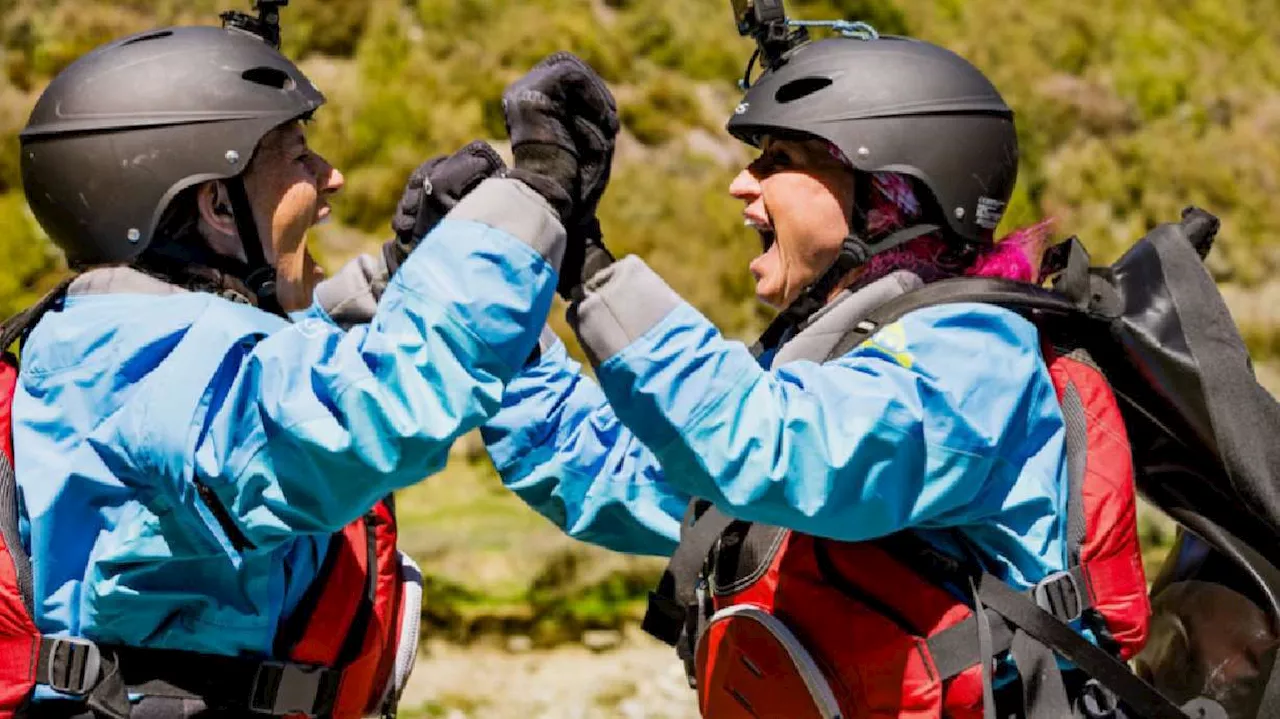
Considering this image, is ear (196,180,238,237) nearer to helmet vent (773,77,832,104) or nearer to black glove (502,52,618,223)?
black glove (502,52,618,223)

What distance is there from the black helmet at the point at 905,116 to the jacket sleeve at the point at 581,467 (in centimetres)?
84

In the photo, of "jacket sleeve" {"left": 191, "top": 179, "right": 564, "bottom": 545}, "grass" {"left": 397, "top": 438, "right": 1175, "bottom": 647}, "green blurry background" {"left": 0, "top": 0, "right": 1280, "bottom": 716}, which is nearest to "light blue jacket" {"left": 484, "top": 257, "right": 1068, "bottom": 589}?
"jacket sleeve" {"left": 191, "top": 179, "right": 564, "bottom": 545}

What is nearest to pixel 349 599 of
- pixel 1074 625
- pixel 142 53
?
pixel 142 53

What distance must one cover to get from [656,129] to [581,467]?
31.6ft

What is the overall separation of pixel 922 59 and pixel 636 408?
3.96 feet

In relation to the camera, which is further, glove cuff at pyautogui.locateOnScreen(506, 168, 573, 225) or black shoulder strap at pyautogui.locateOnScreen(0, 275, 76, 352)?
black shoulder strap at pyautogui.locateOnScreen(0, 275, 76, 352)

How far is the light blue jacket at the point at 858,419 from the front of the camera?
280 centimetres

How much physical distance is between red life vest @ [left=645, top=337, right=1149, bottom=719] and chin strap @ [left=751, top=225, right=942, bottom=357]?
1.32 ft

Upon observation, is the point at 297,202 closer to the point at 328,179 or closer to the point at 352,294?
the point at 328,179

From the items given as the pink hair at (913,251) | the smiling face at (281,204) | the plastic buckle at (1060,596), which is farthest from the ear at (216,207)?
the plastic buckle at (1060,596)

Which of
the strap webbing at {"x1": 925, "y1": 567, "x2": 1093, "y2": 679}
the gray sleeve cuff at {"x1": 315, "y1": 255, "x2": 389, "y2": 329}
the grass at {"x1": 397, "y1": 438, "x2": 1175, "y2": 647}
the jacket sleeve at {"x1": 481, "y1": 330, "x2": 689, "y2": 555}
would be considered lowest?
the grass at {"x1": 397, "y1": 438, "x2": 1175, "y2": 647}

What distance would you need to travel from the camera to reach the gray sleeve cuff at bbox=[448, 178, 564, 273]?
2.78 m

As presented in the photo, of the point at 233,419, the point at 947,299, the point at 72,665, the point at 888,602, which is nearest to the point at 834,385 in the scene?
the point at 947,299

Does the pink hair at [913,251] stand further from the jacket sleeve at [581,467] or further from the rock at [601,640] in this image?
the rock at [601,640]
